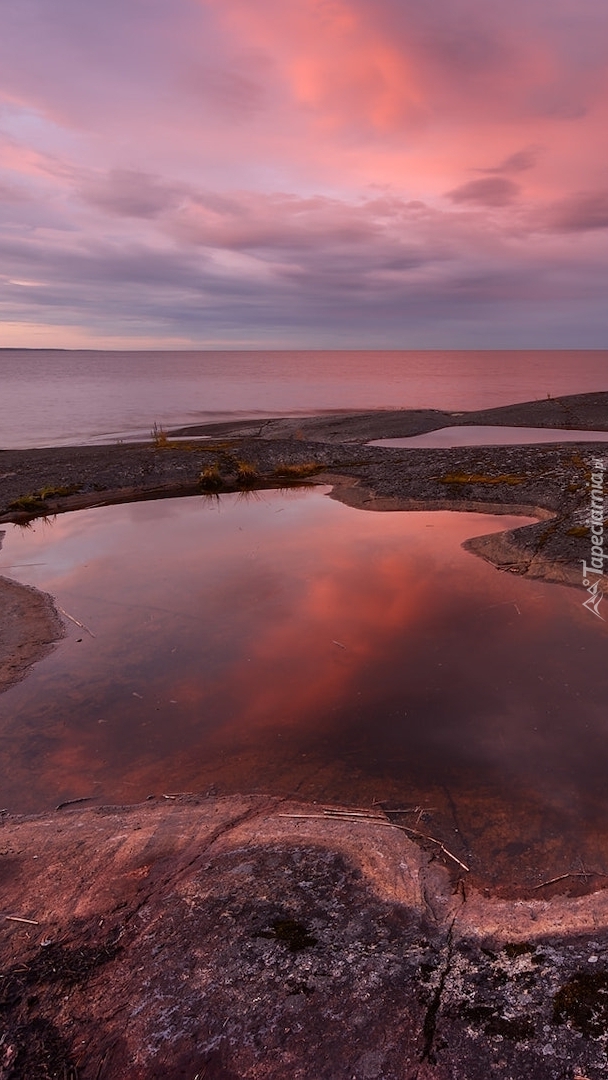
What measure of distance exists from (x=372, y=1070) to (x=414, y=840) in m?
2.08

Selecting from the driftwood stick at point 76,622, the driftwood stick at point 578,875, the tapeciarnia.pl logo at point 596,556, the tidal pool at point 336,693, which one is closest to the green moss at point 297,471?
the tidal pool at point 336,693

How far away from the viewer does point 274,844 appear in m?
5.32

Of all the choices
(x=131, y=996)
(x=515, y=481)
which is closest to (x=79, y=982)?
(x=131, y=996)

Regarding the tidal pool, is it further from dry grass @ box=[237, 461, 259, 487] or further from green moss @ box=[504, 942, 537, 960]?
dry grass @ box=[237, 461, 259, 487]

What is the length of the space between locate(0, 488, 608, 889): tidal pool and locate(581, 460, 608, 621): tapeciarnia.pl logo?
1.00 ft

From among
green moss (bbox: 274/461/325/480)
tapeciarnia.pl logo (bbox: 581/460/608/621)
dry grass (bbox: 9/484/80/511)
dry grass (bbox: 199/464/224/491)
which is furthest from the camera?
green moss (bbox: 274/461/325/480)

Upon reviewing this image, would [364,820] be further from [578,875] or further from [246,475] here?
[246,475]

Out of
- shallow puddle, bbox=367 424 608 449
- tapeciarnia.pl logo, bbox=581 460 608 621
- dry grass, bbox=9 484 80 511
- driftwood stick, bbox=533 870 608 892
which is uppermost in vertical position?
shallow puddle, bbox=367 424 608 449

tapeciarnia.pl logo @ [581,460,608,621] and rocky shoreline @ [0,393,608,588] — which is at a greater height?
rocky shoreline @ [0,393,608,588]

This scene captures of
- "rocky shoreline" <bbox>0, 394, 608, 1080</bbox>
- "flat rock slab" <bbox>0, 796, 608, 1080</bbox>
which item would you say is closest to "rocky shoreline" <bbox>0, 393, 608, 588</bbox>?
"rocky shoreline" <bbox>0, 394, 608, 1080</bbox>

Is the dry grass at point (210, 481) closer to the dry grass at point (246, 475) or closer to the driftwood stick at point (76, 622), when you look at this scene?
the dry grass at point (246, 475)

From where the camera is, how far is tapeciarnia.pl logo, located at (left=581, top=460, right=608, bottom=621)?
10.2 metres

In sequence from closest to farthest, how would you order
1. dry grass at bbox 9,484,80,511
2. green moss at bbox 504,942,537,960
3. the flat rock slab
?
1. the flat rock slab
2. green moss at bbox 504,942,537,960
3. dry grass at bbox 9,484,80,511

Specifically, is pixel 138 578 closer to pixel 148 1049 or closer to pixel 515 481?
pixel 148 1049
